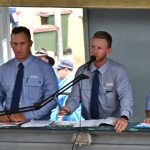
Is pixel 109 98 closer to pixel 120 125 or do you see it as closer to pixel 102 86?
pixel 102 86

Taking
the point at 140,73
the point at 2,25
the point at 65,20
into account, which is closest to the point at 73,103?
the point at 140,73

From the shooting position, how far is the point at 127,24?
17.6 feet

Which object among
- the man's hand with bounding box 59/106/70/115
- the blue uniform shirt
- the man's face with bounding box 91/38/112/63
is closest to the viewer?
the man's hand with bounding box 59/106/70/115

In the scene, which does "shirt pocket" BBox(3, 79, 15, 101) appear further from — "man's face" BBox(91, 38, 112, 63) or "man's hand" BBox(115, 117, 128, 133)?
"man's hand" BBox(115, 117, 128, 133)

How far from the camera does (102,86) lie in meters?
4.06

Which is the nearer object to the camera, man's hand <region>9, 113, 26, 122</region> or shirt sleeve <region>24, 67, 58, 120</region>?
man's hand <region>9, 113, 26, 122</region>

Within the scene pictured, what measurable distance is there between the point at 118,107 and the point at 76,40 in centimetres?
374

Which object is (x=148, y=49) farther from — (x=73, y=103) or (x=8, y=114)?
(x=8, y=114)

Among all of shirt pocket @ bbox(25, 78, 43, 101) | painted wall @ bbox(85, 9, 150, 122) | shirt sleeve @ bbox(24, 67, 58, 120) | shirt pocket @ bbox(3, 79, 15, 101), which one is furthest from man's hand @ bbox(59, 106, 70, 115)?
painted wall @ bbox(85, 9, 150, 122)

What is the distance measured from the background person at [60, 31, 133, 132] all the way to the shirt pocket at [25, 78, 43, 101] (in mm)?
315

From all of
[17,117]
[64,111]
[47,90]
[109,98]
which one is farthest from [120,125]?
[47,90]

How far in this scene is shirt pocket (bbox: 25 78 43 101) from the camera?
4219mm

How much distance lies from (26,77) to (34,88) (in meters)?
0.12

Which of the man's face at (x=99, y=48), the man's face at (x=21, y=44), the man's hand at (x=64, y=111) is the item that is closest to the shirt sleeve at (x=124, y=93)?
the man's face at (x=99, y=48)
